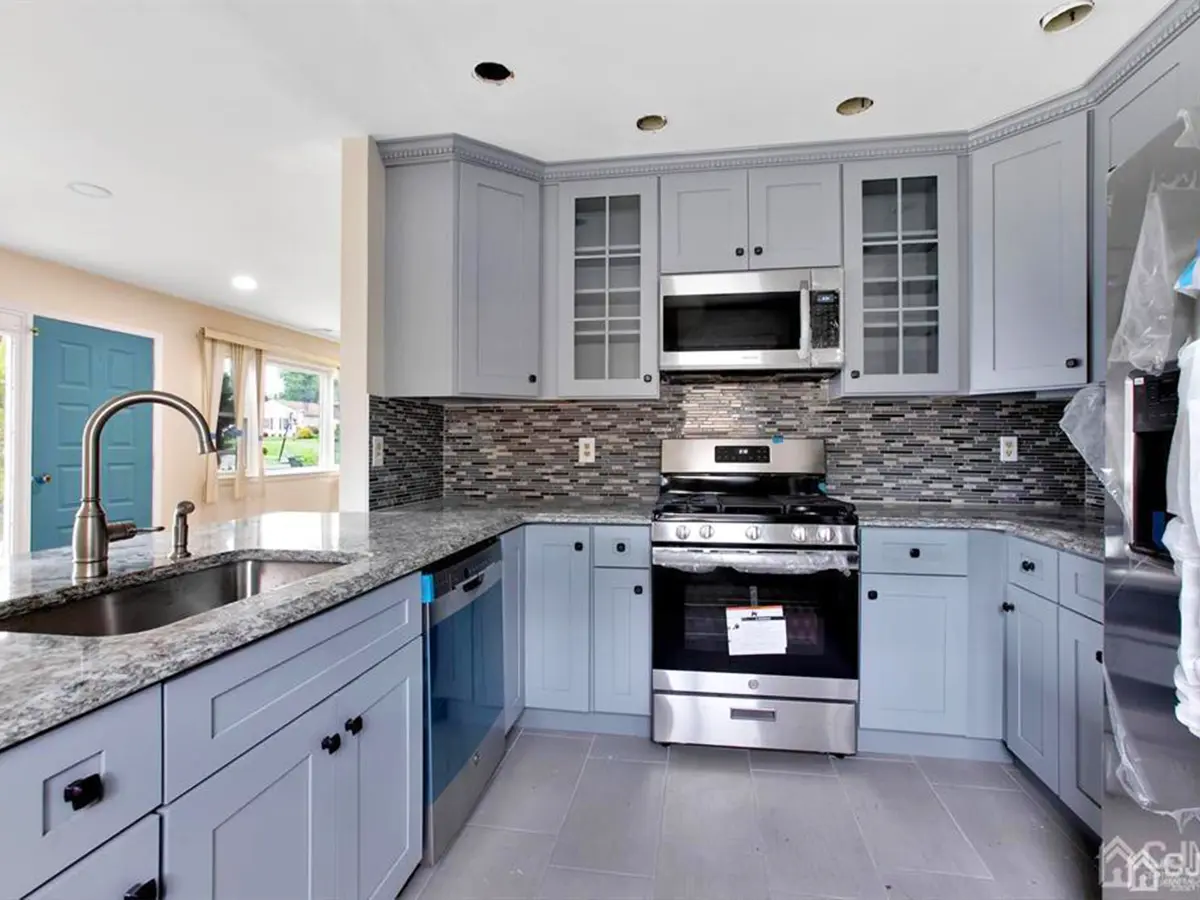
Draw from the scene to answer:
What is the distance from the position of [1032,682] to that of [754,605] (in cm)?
88

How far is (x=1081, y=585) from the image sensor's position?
1592mm

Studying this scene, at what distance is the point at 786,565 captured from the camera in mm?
2037

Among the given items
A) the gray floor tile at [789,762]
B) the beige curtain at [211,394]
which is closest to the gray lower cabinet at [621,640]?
the gray floor tile at [789,762]

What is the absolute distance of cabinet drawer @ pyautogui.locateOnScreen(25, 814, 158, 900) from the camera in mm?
624

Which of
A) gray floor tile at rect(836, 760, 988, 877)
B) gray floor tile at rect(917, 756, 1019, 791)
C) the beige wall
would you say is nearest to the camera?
gray floor tile at rect(836, 760, 988, 877)

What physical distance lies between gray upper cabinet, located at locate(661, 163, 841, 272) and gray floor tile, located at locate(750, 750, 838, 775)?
1.88 metres

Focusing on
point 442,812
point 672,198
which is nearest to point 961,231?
point 672,198

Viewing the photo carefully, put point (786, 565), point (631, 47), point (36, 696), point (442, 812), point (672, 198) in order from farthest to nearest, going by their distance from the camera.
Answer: point (672, 198)
point (786, 565)
point (631, 47)
point (442, 812)
point (36, 696)

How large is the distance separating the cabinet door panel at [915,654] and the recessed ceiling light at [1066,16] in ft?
5.59

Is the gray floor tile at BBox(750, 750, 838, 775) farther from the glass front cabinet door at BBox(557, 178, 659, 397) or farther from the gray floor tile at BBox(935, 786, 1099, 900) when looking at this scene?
the glass front cabinet door at BBox(557, 178, 659, 397)

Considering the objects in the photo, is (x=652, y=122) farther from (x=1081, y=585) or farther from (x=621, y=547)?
(x=1081, y=585)

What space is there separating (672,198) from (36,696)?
2382 millimetres

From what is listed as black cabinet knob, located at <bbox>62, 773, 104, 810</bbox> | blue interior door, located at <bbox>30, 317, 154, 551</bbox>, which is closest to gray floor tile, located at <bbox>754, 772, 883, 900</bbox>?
black cabinet knob, located at <bbox>62, 773, 104, 810</bbox>

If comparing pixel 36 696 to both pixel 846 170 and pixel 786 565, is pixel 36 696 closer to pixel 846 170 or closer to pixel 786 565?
pixel 786 565
